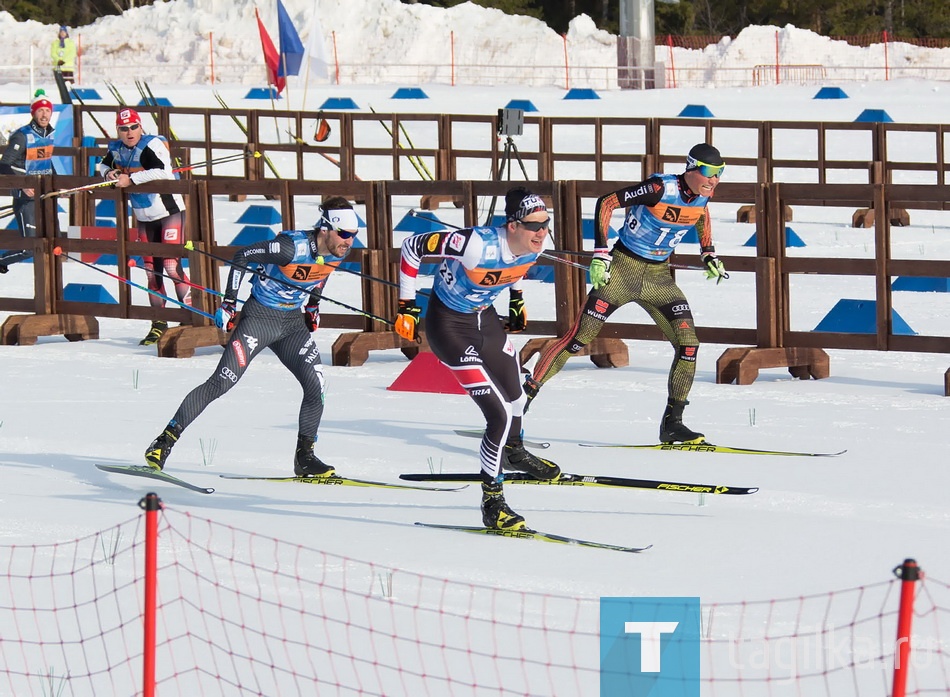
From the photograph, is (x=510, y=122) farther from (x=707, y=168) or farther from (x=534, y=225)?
(x=534, y=225)

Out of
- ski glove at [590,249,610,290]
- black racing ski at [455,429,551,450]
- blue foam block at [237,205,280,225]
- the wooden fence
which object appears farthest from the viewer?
blue foam block at [237,205,280,225]

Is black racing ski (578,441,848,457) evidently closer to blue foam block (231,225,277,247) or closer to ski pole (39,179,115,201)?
ski pole (39,179,115,201)

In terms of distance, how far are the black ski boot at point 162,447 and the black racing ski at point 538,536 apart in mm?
1629

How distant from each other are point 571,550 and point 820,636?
65.5 inches

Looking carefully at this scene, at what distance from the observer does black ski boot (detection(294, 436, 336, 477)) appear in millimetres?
8719

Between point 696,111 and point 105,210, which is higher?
point 696,111

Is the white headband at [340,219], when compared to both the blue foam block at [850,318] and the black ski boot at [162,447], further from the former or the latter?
the blue foam block at [850,318]

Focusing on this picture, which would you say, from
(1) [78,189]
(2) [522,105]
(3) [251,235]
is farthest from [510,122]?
(2) [522,105]

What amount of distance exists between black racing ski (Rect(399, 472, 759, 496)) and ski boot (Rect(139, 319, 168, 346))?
582cm

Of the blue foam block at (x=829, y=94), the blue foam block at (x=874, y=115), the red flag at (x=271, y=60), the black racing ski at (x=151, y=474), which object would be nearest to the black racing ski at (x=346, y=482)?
the black racing ski at (x=151, y=474)

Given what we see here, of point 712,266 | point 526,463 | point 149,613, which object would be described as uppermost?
point 712,266

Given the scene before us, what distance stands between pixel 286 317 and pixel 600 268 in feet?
6.14

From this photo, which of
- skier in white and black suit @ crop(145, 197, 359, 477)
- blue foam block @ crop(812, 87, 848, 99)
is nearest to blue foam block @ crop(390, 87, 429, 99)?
blue foam block @ crop(812, 87, 848, 99)

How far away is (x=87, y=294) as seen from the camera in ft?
50.5
